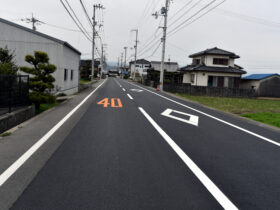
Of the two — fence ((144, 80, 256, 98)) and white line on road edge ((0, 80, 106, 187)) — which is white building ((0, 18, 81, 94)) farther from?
fence ((144, 80, 256, 98))

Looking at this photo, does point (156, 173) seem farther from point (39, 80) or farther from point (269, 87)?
point (269, 87)

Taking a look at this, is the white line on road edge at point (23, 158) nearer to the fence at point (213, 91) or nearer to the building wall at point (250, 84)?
the fence at point (213, 91)

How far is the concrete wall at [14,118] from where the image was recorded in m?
7.17

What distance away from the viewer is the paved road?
3.21 meters

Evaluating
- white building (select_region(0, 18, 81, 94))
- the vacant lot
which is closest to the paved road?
the vacant lot

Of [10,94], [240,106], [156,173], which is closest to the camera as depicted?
[156,173]

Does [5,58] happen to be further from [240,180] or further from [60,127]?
[240,180]

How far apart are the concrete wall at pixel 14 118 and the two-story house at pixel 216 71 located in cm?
2592

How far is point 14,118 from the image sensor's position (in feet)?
26.2

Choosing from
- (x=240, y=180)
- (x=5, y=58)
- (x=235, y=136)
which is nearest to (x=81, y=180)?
(x=240, y=180)

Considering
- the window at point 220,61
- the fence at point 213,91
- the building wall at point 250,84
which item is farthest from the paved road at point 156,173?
the window at point 220,61

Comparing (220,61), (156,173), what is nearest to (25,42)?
(156,173)

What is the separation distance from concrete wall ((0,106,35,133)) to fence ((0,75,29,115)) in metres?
0.26

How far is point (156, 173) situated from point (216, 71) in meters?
29.8
